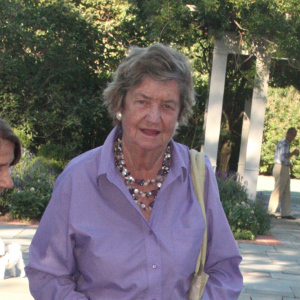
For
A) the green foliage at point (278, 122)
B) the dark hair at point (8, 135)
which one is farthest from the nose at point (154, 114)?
the green foliage at point (278, 122)

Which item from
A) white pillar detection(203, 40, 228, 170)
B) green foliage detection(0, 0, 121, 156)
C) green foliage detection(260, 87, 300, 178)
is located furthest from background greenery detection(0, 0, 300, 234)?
green foliage detection(260, 87, 300, 178)

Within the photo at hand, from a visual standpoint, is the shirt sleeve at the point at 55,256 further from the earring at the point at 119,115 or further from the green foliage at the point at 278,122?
the green foliage at the point at 278,122

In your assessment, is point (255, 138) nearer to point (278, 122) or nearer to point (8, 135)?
point (8, 135)

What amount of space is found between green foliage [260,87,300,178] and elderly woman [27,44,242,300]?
2183 cm

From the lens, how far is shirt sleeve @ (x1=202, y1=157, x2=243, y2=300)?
2.23 m

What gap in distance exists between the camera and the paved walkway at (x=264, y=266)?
16.7 ft

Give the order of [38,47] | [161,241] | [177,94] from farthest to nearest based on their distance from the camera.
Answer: [38,47] → [177,94] → [161,241]

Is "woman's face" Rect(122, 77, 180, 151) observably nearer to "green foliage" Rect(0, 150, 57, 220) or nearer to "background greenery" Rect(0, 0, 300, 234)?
"green foliage" Rect(0, 150, 57, 220)

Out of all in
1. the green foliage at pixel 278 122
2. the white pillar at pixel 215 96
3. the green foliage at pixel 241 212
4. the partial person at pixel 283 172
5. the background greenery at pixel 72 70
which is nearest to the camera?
Result: the green foliage at pixel 241 212

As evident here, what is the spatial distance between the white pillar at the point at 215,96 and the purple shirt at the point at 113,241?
7975 mm

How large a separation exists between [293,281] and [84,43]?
8330mm

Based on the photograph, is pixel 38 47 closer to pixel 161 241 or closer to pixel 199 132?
pixel 199 132

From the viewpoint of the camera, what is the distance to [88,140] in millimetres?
13383

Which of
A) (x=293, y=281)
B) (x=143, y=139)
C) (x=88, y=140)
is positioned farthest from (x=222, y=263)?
(x=88, y=140)
